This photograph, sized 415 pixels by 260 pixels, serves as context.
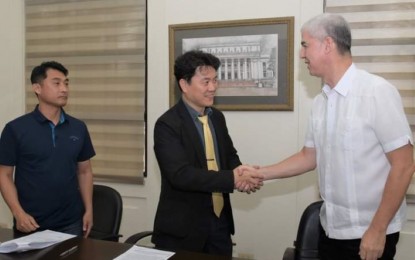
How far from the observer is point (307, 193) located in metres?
2.97

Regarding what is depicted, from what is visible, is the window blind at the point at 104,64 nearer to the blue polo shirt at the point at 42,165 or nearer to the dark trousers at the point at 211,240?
the blue polo shirt at the point at 42,165

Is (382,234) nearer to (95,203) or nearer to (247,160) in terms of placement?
(247,160)

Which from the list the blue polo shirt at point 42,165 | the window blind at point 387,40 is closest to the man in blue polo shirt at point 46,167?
the blue polo shirt at point 42,165

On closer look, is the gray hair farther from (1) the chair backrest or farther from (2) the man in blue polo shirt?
(2) the man in blue polo shirt

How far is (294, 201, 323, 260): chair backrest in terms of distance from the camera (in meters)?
2.15

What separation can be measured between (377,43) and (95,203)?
2050mm

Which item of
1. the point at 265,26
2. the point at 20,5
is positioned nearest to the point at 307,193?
the point at 265,26

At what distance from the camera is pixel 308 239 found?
2164 mm

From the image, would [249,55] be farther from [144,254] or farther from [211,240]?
[144,254]

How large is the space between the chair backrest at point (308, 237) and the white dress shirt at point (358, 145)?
34 centimetres

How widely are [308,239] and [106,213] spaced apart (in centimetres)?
121

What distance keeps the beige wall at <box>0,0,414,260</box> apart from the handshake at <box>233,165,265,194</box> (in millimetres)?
615

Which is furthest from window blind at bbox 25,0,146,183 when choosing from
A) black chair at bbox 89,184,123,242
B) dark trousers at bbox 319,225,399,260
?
dark trousers at bbox 319,225,399,260

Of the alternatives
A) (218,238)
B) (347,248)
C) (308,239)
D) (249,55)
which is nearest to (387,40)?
(249,55)
